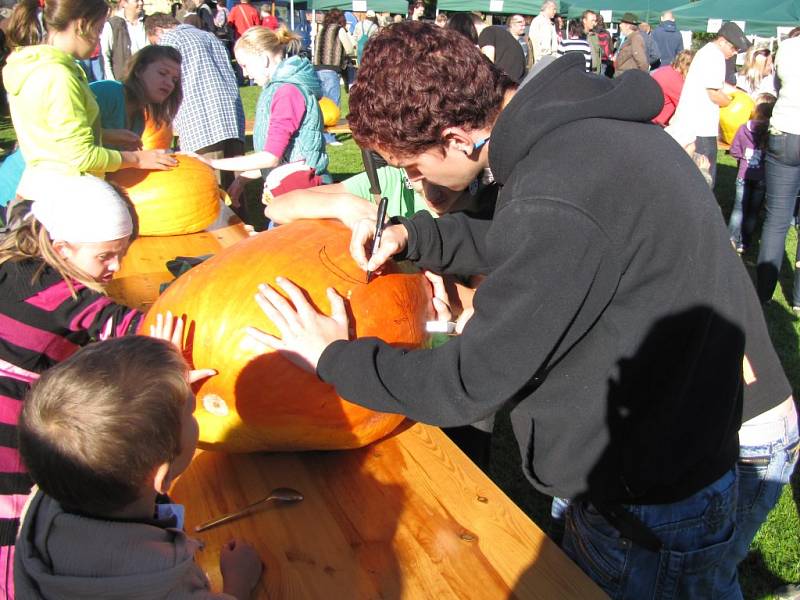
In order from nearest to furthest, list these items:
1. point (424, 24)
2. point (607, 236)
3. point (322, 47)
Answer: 1. point (607, 236)
2. point (424, 24)
3. point (322, 47)

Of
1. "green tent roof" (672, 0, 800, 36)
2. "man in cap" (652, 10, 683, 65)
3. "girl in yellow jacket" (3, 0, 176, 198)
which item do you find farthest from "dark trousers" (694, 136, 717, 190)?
"green tent roof" (672, 0, 800, 36)

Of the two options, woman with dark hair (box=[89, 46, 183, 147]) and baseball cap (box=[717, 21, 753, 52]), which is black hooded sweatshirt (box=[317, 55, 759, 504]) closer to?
woman with dark hair (box=[89, 46, 183, 147])

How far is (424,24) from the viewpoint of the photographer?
1.57m

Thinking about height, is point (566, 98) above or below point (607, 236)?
above

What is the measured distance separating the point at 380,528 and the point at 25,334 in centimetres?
110

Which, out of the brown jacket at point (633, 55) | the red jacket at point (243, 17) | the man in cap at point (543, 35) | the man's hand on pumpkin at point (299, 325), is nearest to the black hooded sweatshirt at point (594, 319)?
the man's hand on pumpkin at point (299, 325)

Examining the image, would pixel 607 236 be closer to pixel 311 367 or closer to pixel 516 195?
pixel 516 195

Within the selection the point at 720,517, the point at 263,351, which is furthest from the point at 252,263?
the point at 720,517

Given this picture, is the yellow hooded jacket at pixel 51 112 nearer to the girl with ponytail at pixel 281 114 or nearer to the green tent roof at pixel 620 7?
the girl with ponytail at pixel 281 114

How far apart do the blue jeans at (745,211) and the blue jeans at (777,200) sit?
1.29 m

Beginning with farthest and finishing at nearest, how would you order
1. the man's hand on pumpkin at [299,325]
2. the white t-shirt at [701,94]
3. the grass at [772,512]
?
the white t-shirt at [701,94] < the grass at [772,512] < the man's hand on pumpkin at [299,325]

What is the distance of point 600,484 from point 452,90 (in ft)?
2.89

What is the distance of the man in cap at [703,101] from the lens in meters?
6.10

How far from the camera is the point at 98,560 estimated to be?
1239 millimetres
